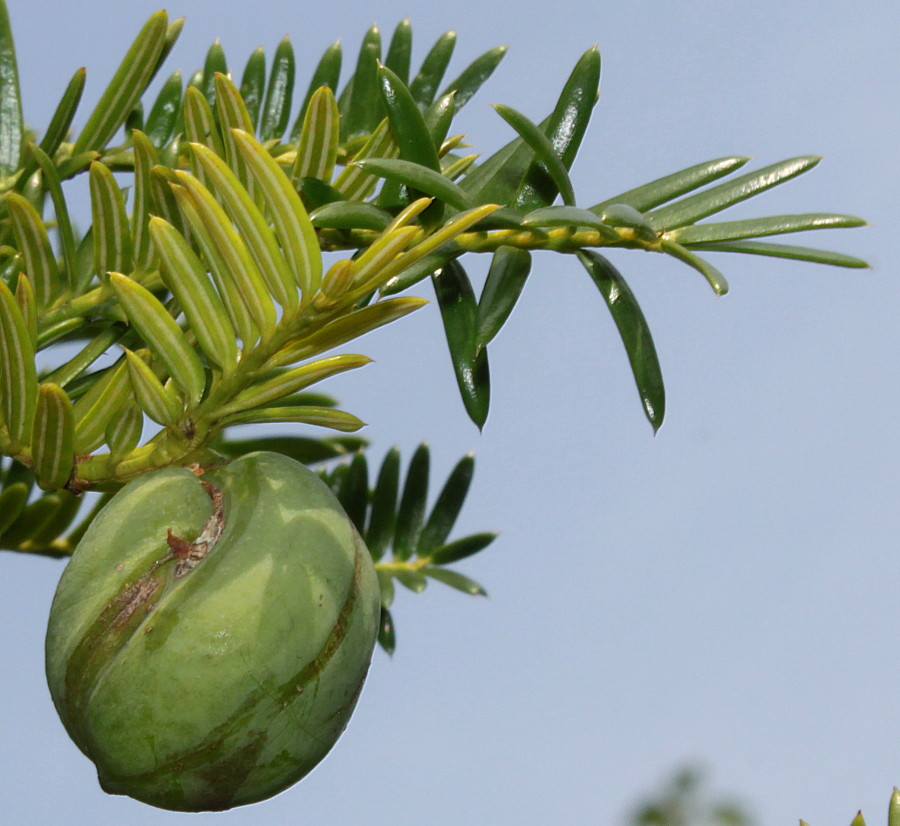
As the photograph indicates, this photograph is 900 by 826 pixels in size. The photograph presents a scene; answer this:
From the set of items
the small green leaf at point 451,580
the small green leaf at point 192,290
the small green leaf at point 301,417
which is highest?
the small green leaf at point 192,290

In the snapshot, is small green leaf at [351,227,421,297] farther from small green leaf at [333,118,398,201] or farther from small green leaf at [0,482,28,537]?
small green leaf at [0,482,28,537]

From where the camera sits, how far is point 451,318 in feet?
4.95

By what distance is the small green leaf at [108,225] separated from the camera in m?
1.55

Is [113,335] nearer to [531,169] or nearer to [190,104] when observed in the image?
[190,104]

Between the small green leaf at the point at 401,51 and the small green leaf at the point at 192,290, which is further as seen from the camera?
the small green leaf at the point at 401,51

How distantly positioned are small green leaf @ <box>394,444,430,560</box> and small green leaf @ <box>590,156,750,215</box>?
3.21 feet

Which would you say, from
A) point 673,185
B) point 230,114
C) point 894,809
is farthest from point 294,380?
point 894,809

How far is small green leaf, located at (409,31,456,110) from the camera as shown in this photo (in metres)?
2.00

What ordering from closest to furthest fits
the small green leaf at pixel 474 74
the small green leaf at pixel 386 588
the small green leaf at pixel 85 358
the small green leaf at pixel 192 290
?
the small green leaf at pixel 192 290 < the small green leaf at pixel 85 358 < the small green leaf at pixel 474 74 < the small green leaf at pixel 386 588

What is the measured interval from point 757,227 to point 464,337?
1.38 ft

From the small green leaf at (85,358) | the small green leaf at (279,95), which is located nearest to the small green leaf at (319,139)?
the small green leaf at (85,358)

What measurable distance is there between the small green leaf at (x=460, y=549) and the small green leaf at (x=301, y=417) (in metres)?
1.03

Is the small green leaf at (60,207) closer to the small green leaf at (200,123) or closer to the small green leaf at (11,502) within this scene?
the small green leaf at (200,123)

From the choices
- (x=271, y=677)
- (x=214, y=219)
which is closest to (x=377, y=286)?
(x=214, y=219)
